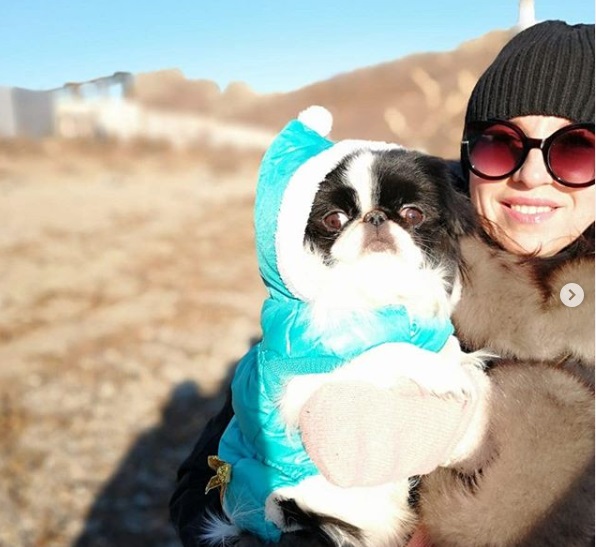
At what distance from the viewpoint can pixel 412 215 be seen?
1271 millimetres

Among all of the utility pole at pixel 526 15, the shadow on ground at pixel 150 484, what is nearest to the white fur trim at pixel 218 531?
the utility pole at pixel 526 15

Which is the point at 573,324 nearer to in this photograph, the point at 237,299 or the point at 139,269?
the point at 237,299

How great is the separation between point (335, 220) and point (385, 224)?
0.34ft

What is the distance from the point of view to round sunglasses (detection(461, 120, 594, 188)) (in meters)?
1.33

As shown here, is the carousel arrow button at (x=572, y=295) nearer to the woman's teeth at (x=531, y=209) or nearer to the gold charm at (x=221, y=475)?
the woman's teeth at (x=531, y=209)

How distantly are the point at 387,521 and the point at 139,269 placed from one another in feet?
18.0

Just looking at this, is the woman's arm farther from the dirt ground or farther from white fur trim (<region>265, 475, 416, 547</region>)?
the dirt ground

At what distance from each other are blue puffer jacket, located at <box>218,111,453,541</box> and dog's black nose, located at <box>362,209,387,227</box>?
117mm

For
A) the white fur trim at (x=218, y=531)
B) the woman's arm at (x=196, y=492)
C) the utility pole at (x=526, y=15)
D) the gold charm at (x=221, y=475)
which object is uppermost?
the utility pole at (x=526, y=15)

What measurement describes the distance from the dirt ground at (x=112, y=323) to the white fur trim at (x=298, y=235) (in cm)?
232

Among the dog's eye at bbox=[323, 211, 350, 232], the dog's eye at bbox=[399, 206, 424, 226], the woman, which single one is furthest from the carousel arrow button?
the dog's eye at bbox=[323, 211, 350, 232]

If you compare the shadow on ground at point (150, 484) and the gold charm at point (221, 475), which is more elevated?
the gold charm at point (221, 475)

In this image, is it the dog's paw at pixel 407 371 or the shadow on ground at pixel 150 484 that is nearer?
the dog's paw at pixel 407 371

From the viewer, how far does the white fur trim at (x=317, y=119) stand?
144 cm
